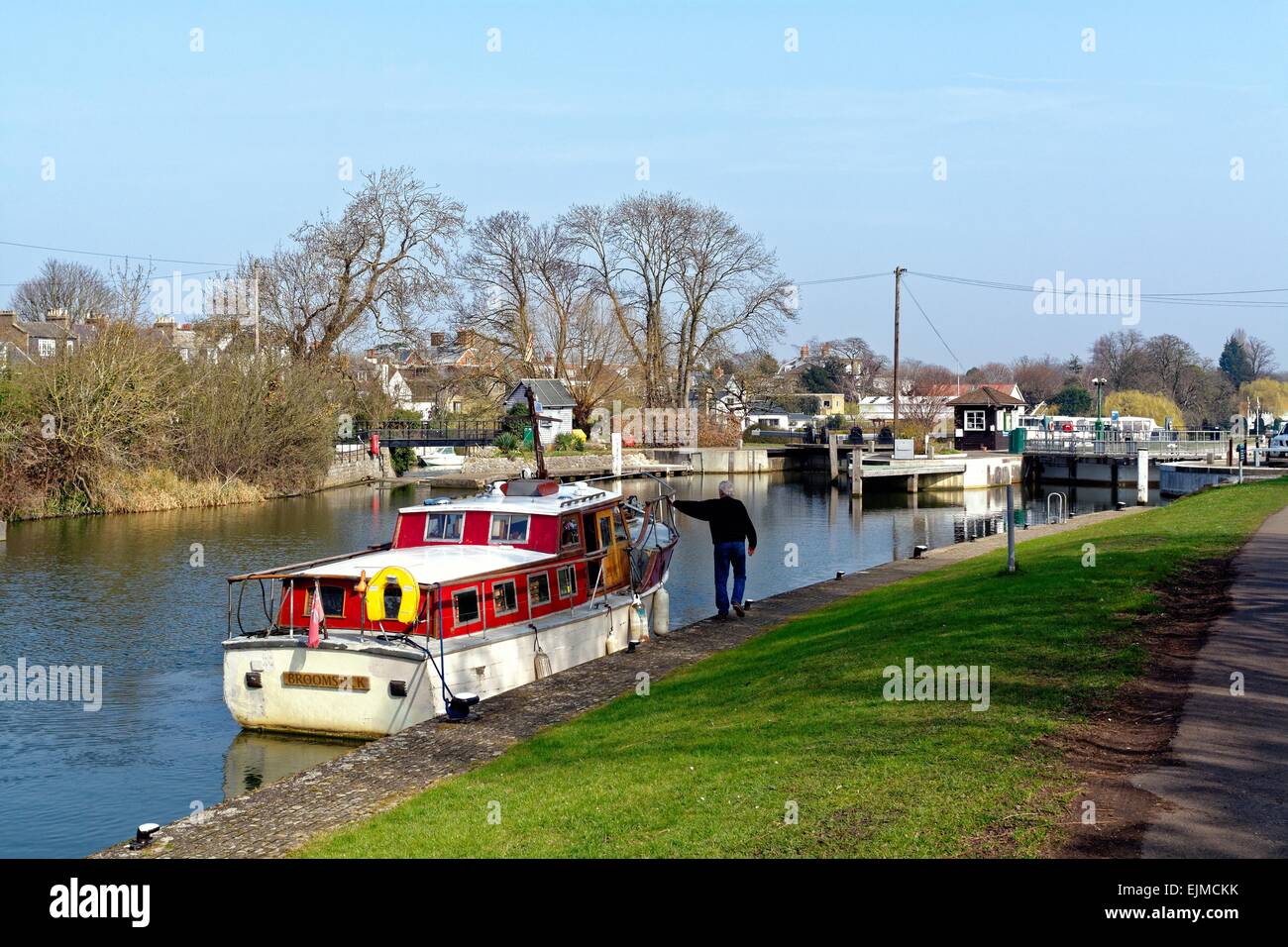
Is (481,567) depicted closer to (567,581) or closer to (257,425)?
(567,581)

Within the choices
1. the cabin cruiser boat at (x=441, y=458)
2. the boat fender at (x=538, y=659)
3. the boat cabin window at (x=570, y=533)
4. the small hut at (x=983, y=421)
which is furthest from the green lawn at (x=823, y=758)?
the small hut at (x=983, y=421)

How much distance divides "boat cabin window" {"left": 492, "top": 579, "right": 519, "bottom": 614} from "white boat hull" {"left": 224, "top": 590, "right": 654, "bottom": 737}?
1.92 feet

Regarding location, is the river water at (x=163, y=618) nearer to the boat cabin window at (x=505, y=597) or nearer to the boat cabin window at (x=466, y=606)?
the boat cabin window at (x=466, y=606)

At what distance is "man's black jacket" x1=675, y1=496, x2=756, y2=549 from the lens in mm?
23188

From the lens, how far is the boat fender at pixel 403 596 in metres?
16.7

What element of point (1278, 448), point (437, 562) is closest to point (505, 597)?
point (437, 562)

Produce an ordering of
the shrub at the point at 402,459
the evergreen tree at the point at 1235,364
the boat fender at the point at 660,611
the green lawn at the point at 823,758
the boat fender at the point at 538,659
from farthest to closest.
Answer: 1. the evergreen tree at the point at 1235,364
2. the shrub at the point at 402,459
3. the boat fender at the point at 660,611
4. the boat fender at the point at 538,659
5. the green lawn at the point at 823,758

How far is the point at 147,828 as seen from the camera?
455 inches

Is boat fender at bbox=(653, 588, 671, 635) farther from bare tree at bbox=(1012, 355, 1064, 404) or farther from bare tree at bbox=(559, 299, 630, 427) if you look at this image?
bare tree at bbox=(1012, 355, 1064, 404)

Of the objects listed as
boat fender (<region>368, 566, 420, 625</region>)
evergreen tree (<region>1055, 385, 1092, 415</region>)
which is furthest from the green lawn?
evergreen tree (<region>1055, 385, 1092, 415</region>)

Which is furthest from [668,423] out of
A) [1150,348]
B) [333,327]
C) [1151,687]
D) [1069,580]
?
[1150,348]

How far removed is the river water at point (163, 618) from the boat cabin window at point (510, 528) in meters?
5.18
